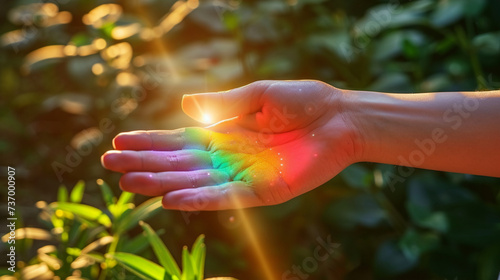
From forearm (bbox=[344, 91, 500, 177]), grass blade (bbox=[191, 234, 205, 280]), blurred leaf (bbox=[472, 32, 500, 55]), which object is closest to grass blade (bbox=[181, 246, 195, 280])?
grass blade (bbox=[191, 234, 205, 280])

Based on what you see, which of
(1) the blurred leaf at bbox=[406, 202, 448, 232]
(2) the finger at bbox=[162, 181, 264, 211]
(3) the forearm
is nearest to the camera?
(2) the finger at bbox=[162, 181, 264, 211]

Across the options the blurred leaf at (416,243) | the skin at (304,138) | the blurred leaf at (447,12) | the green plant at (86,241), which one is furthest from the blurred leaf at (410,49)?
the green plant at (86,241)

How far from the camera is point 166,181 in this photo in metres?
1.13

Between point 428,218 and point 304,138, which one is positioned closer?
point 304,138

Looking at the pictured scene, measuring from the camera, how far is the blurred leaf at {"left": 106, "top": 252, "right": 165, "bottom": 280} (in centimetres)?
97

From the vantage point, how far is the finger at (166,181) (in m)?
1.10

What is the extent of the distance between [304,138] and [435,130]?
1.02ft

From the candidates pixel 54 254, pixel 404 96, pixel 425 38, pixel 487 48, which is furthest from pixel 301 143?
pixel 425 38

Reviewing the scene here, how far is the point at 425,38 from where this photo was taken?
2.03m

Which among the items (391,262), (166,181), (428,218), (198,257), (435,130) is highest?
(166,181)

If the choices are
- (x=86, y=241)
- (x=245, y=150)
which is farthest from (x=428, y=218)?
(x=86, y=241)

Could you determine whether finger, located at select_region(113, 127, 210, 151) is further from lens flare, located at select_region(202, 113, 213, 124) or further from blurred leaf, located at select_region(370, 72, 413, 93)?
blurred leaf, located at select_region(370, 72, 413, 93)

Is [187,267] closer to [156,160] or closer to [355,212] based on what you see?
[156,160]

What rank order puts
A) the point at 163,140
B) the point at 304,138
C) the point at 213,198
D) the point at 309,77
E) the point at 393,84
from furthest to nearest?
the point at 309,77
the point at 393,84
the point at 304,138
the point at 163,140
the point at 213,198
